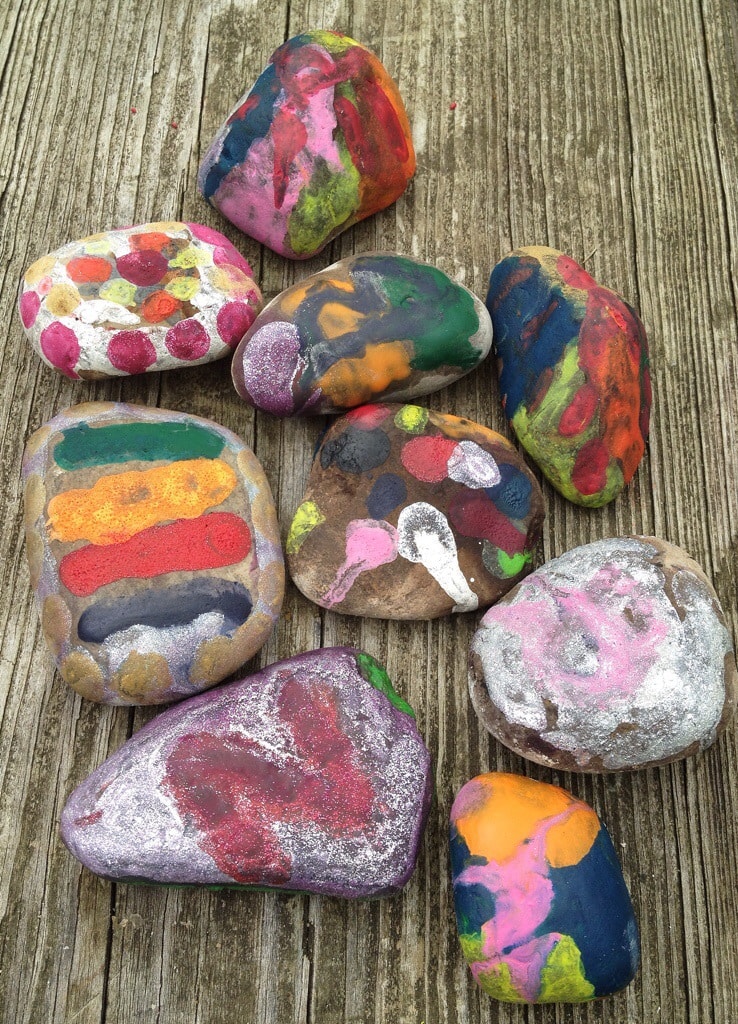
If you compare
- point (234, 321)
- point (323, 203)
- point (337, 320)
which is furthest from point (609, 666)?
point (323, 203)

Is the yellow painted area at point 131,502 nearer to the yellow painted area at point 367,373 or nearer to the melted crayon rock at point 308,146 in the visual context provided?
the yellow painted area at point 367,373

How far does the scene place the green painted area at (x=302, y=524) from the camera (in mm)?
1486

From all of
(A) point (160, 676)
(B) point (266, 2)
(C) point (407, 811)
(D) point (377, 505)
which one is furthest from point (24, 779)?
(B) point (266, 2)

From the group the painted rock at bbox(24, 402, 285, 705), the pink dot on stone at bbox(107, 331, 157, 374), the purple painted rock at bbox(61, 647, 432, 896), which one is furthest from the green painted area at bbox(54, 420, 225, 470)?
the purple painted rock at bbox(61, 647, 432, 896)

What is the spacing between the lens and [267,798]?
4.33ft

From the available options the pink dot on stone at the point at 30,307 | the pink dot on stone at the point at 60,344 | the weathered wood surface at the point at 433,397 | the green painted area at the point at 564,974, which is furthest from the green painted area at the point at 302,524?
the green painted area at the point at 564,974

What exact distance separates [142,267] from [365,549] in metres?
0.63

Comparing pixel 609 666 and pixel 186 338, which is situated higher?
pixel 186 338

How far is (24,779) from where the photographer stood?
1481 mm

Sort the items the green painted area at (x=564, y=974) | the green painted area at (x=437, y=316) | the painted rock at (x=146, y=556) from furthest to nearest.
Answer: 1. the green painted area at (x=437, y=316)
2. the painted rock at (x=146, y=556)
3. the green painted area at (x=564, y=974)

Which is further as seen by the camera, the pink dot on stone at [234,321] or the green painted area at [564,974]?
the pink dot on stone at [234,321]

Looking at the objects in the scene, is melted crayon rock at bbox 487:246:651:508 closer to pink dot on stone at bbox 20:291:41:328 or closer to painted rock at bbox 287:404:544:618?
painted rock at bbox 287:404:544:618

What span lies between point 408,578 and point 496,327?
19.2 inches

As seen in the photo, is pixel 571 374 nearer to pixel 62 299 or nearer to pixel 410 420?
pixel 410 420
